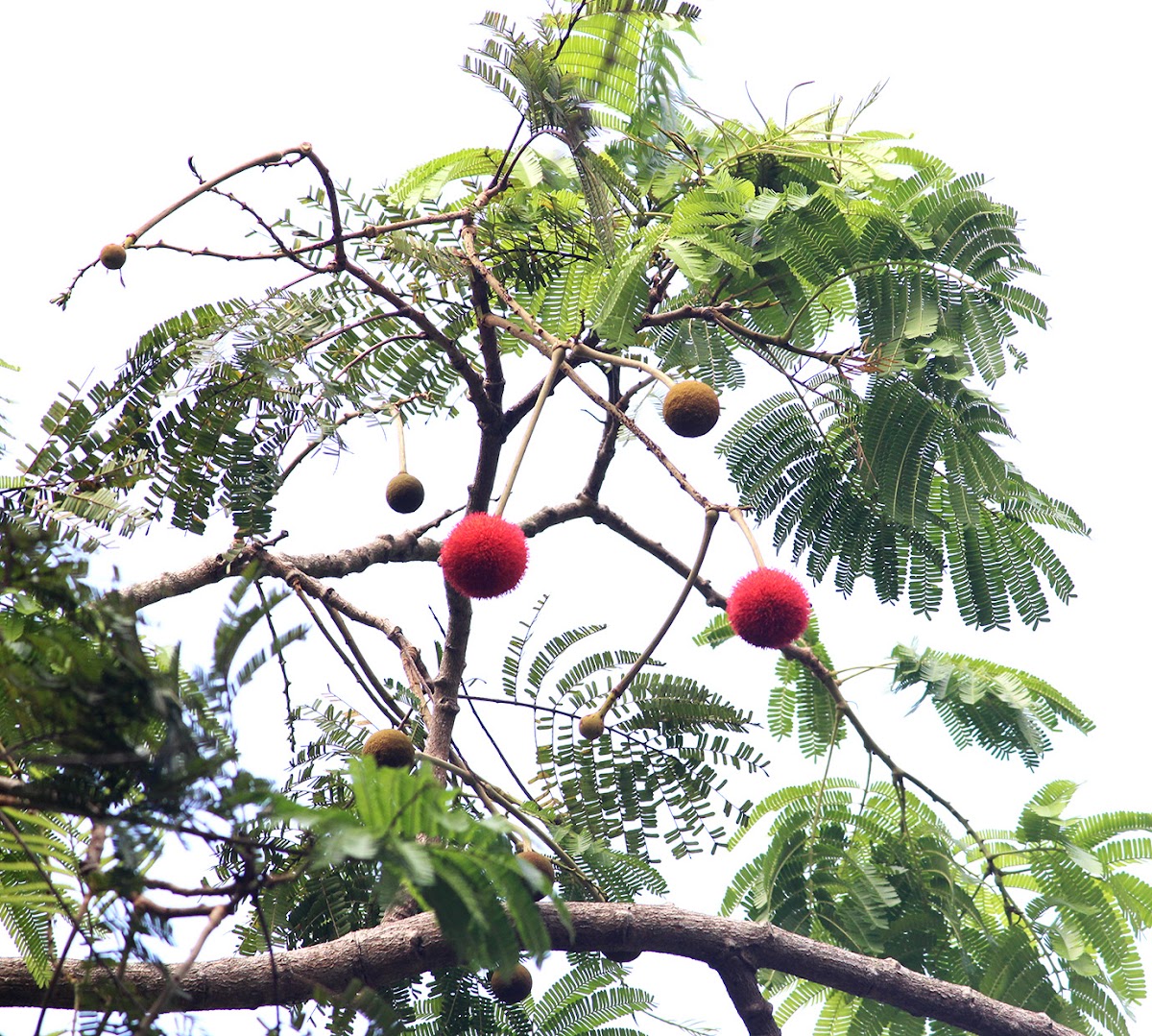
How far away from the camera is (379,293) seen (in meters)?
3.25

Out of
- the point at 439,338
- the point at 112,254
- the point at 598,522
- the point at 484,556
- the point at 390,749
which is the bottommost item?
the point at 390,749

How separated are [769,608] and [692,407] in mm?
517

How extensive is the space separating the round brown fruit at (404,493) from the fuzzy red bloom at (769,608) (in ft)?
4.58

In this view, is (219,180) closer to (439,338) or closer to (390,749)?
(439,338)

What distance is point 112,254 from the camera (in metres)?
2.70

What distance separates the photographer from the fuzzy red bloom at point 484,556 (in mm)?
2508

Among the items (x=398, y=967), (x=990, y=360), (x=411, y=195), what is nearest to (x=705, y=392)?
(x=398, y=967)

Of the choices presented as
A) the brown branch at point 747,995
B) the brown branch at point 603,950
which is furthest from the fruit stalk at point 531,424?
the brown branch at point 747,995

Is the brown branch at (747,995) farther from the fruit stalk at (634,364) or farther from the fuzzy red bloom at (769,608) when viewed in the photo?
the fruit stalk at (634,364)

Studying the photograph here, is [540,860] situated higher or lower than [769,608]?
lower

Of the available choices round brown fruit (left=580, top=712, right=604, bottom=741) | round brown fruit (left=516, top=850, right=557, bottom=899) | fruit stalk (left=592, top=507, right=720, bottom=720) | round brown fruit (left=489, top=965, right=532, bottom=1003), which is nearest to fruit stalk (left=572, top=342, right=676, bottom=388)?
fruit stalk (left=592, top=507, right=720, bottom=720)

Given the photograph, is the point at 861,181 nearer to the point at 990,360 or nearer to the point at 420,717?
the point at 990,360

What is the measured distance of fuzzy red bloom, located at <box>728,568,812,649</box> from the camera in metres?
2.63

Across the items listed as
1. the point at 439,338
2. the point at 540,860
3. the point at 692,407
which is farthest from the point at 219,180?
the point at 540,860
